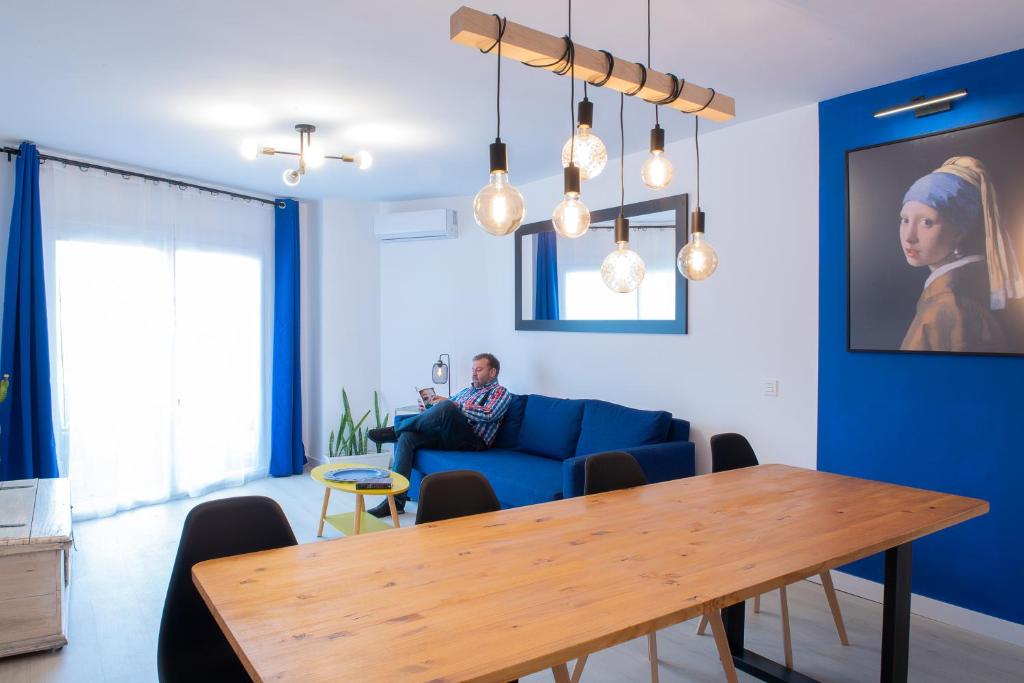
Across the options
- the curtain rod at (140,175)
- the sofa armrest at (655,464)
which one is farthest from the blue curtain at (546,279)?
the curtain rod at (140,175)

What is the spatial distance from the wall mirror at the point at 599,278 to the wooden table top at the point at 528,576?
2.13 metres

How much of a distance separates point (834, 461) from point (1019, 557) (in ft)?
2.83

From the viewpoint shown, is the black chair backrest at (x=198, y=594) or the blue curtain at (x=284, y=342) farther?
the blue curtain at (x=284, y=342)

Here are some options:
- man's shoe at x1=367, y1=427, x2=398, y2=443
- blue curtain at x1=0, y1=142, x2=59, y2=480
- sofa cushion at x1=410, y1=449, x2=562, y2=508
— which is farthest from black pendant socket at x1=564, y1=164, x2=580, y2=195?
blue curtain at x1=0, y1=142, x2=59, y2=480

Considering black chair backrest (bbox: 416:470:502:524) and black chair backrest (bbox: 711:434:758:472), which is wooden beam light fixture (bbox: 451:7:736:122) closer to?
black chair backrest (bbox: 416:470:502:524)

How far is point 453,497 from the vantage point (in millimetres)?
2252

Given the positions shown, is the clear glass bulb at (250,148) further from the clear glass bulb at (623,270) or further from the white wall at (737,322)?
the clear glass bulb at (623,270)

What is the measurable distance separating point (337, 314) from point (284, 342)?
0.59 meters

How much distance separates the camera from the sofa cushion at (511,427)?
5.22 m

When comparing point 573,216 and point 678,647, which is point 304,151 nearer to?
point 573,216

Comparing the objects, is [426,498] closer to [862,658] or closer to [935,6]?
[862,658]

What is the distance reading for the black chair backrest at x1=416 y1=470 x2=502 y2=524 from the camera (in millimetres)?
2201

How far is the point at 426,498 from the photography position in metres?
2.20

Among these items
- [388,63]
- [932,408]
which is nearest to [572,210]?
[388,63]
